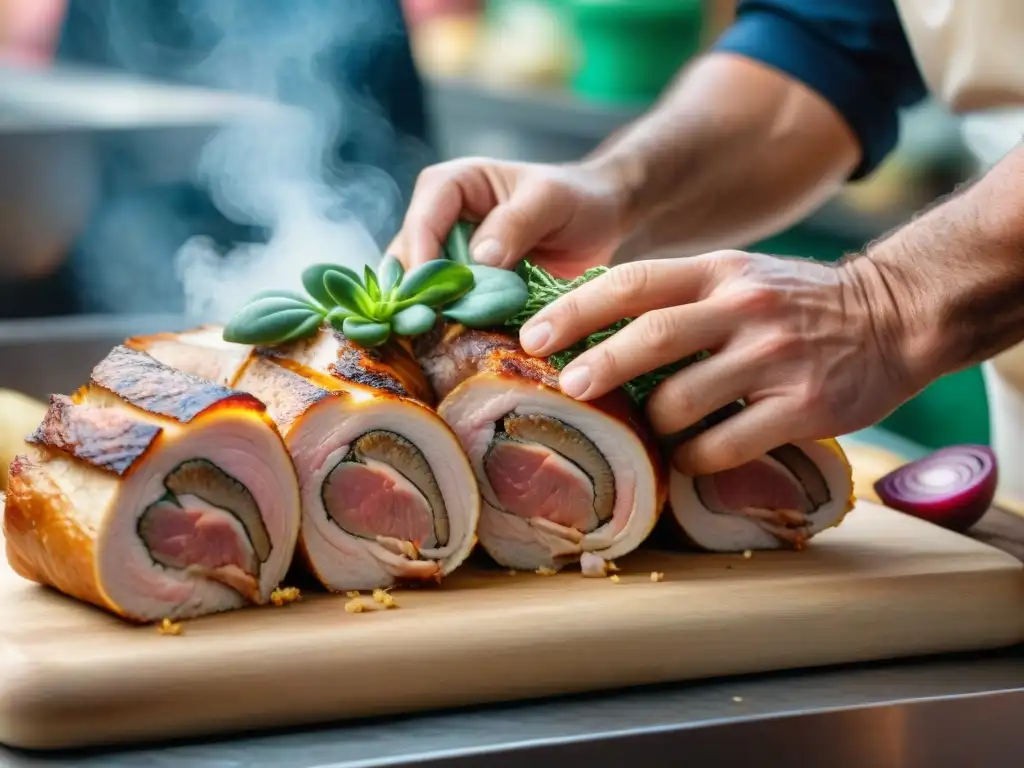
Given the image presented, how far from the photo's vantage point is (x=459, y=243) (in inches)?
75.1

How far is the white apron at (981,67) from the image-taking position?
7.61ft

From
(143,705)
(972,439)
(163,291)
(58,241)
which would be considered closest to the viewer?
(143,705)

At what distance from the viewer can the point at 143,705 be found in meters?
1.26

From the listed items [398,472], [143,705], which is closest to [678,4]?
[398,472]

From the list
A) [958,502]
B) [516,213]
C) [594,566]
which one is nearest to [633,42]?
[516,213]

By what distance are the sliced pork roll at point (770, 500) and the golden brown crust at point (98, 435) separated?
66 centimetres

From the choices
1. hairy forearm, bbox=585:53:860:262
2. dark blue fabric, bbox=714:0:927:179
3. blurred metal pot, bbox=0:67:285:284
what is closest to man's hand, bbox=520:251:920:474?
hairy forearm, bbox=585:53:860:262

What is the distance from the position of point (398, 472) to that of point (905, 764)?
620 mm

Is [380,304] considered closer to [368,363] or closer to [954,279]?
[368,363]

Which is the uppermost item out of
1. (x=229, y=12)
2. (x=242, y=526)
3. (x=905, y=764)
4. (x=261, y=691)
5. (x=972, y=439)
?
(x=229, y=12)

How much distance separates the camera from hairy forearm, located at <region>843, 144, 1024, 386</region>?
1629 millimetres

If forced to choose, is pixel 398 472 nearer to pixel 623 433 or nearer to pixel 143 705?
pixel 623 433

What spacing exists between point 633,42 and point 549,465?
12.0 ft

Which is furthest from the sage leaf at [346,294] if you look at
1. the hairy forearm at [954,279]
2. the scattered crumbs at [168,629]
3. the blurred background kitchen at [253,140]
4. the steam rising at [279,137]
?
the blurred background kitchen at [253,140]
